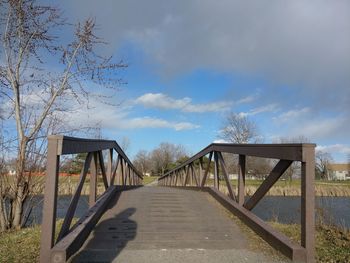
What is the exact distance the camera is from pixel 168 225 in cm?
541

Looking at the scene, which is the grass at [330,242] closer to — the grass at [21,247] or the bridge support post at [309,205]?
the bridge support post at [309,205]

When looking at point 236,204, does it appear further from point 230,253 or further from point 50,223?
point 50,223

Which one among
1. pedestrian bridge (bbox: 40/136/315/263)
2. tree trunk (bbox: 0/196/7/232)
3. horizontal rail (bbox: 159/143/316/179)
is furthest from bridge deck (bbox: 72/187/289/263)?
tree trunk (bbox: 0/196/7/232)

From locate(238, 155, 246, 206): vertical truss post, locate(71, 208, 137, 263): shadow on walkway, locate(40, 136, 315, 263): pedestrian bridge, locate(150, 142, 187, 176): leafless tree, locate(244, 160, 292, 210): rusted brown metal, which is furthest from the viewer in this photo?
locate(150, 142, 187, 176): leafless tree

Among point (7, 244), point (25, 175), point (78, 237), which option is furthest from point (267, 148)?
point (25, 175)

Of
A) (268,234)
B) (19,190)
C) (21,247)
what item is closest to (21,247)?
(21,247)

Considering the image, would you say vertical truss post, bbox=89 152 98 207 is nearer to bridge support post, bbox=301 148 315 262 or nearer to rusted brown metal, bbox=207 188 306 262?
rusted brown metal, bbox=207 188 306 262

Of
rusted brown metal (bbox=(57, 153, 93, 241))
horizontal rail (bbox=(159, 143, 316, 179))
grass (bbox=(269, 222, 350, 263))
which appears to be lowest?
grass (bbox=(269, 222, 350, 263))

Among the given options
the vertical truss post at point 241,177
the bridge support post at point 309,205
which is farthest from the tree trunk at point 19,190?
the bridge support post at point 309,205

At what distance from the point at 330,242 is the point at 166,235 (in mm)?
2230

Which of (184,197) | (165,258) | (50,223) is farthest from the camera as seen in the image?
(184,197)

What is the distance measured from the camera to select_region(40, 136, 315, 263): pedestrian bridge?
3818mm

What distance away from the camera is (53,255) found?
142 inches

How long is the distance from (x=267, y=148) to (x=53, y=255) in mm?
2766
